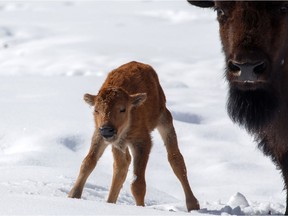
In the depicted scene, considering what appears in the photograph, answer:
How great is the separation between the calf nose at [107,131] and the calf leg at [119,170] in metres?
0.72

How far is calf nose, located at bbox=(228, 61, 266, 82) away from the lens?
194 inches

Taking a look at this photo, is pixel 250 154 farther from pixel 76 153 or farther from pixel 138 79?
pixel 138 79

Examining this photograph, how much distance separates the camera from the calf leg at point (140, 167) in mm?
6566

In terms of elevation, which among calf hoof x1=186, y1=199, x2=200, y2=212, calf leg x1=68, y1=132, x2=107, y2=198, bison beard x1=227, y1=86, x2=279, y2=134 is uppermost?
bison beard x1=227, y1=86, x2=279, y2=134

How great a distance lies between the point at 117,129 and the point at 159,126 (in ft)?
3.31

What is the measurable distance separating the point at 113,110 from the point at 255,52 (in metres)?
1.87

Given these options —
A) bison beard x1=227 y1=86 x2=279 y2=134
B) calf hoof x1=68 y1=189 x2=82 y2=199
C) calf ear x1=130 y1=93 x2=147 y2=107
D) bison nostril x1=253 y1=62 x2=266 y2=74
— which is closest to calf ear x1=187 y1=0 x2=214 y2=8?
bison beard x1=227 y1=86 x2=279 y2=134

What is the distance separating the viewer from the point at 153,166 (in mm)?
9398

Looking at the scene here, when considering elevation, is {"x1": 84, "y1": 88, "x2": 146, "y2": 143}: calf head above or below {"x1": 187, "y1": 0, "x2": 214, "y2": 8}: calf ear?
below

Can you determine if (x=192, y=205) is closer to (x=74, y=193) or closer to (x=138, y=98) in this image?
(x=138, y=98)

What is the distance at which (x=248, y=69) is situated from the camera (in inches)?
195

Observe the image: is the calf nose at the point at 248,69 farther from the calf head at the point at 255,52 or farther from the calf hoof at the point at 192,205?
the calf hoof at the point at 192,205

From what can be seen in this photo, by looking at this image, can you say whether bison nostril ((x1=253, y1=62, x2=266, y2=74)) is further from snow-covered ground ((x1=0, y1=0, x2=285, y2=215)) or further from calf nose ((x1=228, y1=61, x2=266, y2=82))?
snow-covered ground ((x1=0, y1=0, x2=285, y2=215))

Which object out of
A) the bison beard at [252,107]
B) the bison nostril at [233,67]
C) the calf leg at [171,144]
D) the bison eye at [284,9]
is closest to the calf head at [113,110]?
the calf leg at [171,144]
